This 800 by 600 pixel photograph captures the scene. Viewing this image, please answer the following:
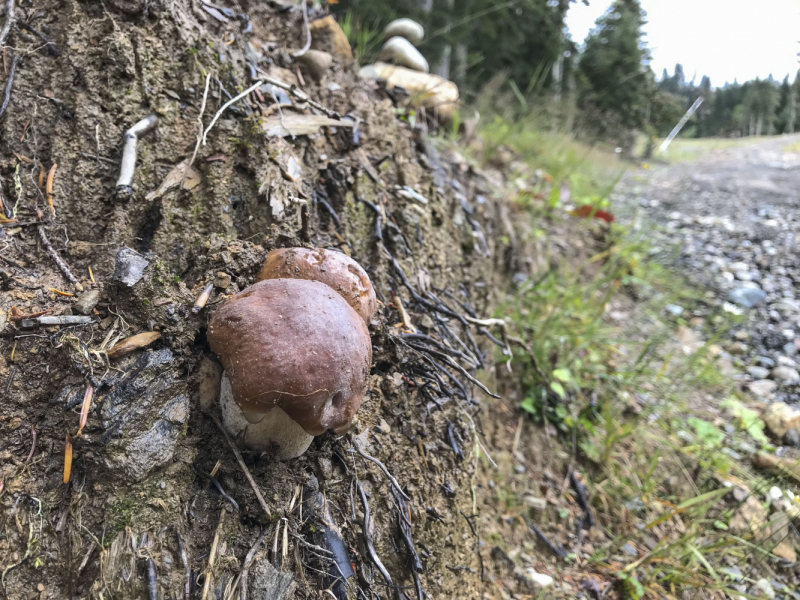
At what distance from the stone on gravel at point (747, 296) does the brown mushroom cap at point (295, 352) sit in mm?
5578

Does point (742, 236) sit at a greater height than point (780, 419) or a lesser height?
greater

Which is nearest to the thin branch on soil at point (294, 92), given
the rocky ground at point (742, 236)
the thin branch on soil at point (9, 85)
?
the thin branch on soil at point (9, 85)

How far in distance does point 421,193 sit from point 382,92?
1.14 meters

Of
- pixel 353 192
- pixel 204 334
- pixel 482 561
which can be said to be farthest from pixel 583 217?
pixel 204 334

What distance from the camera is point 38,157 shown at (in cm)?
195

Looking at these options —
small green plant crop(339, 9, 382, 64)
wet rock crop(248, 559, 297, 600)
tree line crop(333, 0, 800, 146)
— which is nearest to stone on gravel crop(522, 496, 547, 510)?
wet rock crop(248, 559, 297, 600)

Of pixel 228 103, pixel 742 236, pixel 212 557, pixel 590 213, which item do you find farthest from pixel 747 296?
pixel 212 557

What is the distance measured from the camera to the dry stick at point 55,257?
5.68ft

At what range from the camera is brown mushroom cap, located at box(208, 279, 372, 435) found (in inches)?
52.1

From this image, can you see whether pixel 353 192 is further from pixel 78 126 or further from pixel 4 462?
pixel 4 462

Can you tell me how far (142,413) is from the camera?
1.51 m

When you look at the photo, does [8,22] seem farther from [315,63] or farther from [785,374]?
[785,374]

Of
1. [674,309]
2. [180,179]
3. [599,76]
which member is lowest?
[674,309]

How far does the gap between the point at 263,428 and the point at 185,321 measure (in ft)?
1.58
